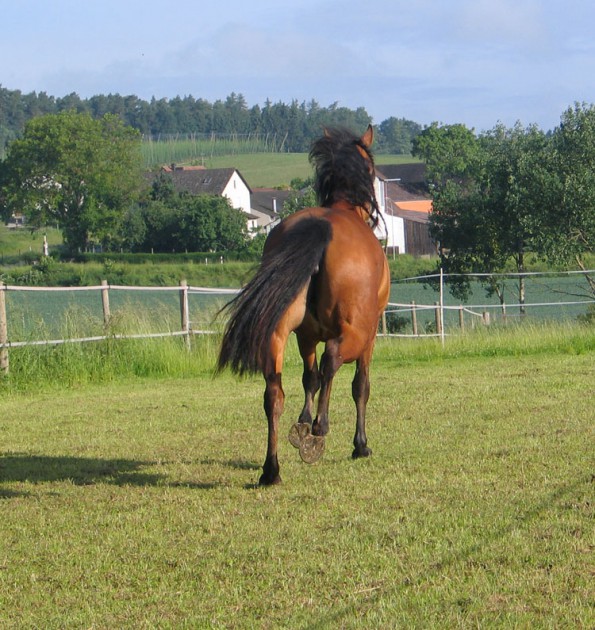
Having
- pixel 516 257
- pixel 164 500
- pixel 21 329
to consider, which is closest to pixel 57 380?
pixel 21 329

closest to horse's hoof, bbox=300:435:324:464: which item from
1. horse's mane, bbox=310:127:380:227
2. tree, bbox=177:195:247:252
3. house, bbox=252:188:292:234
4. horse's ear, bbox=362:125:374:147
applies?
horse's mane, bbox=310:127:380:227

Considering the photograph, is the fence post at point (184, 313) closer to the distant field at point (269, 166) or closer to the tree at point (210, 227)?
the tree at point (210, 227)

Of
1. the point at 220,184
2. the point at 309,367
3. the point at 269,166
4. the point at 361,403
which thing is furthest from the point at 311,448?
the point at 269,166

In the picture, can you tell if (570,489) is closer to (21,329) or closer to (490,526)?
(490,526)

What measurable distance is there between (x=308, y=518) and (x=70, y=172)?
83.2 m

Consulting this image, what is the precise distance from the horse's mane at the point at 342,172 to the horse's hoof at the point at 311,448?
209 cm

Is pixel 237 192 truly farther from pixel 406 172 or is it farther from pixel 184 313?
pixel 184 313

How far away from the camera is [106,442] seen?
28.2 feet

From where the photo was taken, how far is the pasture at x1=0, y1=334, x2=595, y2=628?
13.0ft

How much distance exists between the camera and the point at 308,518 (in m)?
5.31

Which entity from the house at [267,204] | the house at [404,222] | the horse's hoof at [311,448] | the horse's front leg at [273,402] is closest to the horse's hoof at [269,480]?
the horse's front leg at [273,402]

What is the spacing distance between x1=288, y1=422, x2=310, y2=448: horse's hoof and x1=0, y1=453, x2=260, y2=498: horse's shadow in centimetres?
76

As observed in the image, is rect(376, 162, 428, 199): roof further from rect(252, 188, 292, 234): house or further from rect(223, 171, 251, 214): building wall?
rect(223, 171, 251, 214): building wall

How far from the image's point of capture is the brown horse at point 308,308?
5986 mm
